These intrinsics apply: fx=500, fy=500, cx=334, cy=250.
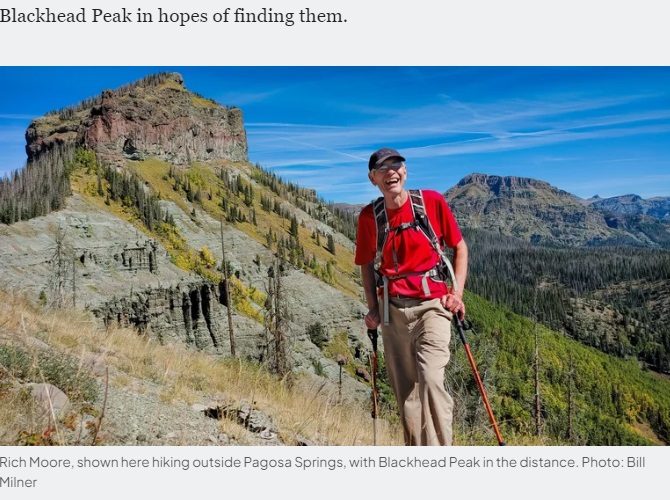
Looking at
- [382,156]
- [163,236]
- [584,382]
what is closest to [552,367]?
[584,382]

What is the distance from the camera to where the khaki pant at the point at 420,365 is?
13.4 feet

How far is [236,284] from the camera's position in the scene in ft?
204

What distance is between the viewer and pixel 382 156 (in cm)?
421

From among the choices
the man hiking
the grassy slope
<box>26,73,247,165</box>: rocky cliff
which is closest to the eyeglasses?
the man hiking

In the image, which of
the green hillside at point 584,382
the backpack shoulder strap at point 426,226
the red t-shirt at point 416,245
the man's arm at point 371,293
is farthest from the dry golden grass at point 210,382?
the green hillside at point 584,382

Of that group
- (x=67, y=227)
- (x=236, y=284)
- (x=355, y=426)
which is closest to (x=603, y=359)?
(x=236, y=284)

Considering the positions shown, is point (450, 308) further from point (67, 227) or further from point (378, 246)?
point (67, 227)

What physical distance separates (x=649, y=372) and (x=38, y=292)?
14565 centimetres

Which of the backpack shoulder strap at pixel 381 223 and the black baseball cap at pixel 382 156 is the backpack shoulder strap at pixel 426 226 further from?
the black baseball cap at pixel 382 156

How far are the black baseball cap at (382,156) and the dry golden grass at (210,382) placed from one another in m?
2.42

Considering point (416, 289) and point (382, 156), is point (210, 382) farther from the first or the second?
point (382, 156)

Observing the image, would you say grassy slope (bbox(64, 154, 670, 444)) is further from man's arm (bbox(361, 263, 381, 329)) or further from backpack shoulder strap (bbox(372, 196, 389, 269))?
backpack shoulder strap (bbox(372, 196, 389, 269))

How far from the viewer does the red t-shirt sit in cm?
429

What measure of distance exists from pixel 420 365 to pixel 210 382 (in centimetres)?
294
